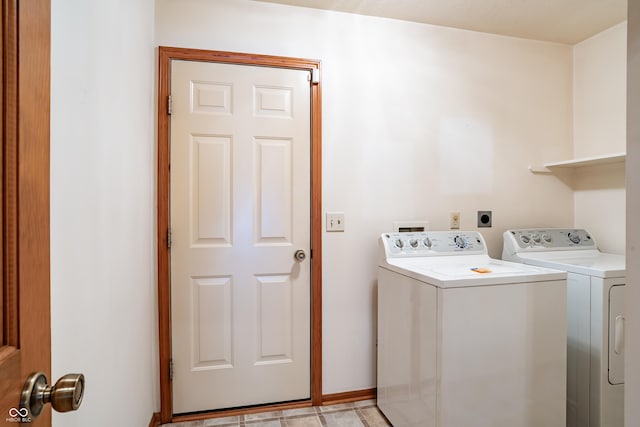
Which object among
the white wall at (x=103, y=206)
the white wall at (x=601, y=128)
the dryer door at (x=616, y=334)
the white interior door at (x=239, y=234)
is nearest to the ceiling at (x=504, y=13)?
the white wall at (x=601, y=128)

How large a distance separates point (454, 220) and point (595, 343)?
38.1 inches

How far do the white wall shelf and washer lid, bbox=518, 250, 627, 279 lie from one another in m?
0.59

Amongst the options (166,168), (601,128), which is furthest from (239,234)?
(601,128)

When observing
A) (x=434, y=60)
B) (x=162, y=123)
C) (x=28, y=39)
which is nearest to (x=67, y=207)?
(x=28, y=39)

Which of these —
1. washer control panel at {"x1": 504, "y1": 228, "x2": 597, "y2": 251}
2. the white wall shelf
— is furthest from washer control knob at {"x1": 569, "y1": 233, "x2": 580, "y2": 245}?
the white wall shelf

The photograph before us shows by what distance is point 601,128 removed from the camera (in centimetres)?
233

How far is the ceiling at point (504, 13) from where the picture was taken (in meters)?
1.98

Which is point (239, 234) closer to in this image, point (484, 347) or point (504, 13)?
point (484, 347)

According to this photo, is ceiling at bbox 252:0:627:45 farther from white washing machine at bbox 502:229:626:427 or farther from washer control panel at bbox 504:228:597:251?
white washing machine at bbox 502:229:626:427

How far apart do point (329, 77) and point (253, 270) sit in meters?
1.26

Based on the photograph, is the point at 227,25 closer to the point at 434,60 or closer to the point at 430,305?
the point at 434,60

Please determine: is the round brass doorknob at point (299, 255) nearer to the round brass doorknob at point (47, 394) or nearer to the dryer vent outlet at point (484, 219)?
the dryer vent outlet at point (484, 219)

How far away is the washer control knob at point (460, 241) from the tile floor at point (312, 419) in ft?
3.60

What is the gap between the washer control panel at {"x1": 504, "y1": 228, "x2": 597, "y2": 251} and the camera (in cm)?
218
